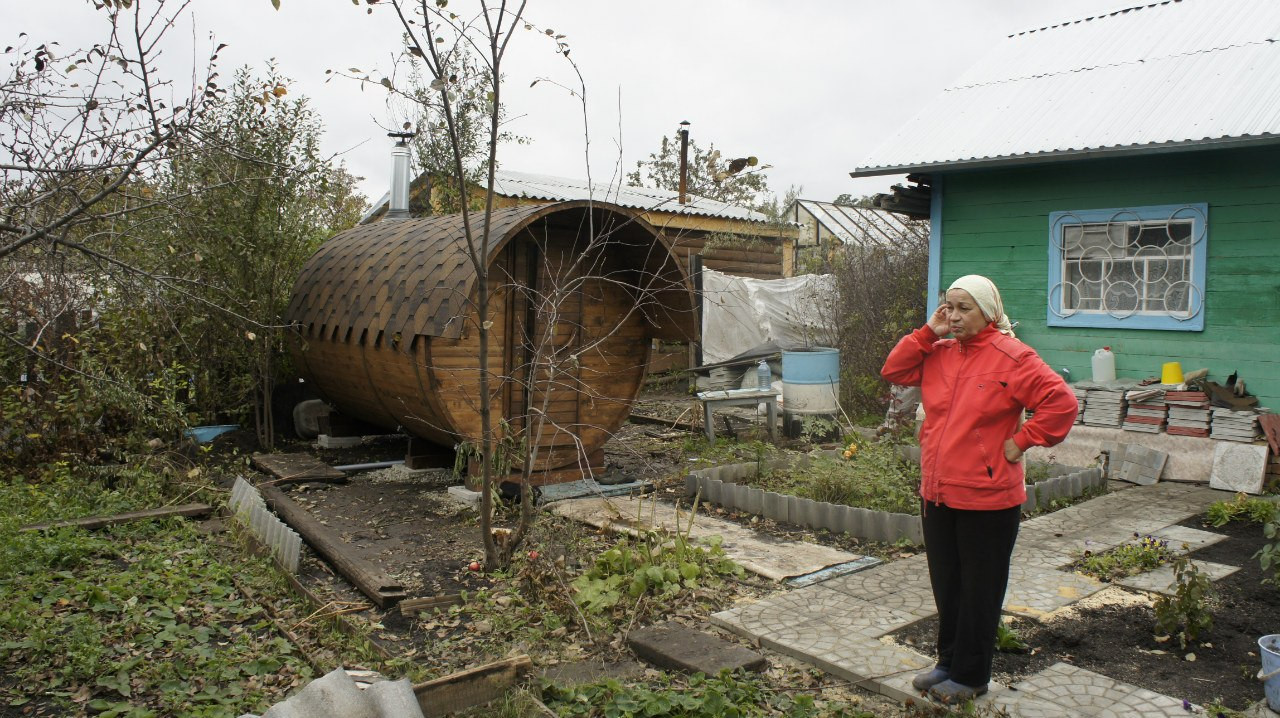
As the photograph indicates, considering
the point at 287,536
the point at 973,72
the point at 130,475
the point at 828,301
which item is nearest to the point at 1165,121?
the point at 973,72

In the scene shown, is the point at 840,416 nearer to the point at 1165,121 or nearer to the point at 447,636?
the point at 1165,121

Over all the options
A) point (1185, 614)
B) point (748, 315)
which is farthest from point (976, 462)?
Answer: point (748, 315)

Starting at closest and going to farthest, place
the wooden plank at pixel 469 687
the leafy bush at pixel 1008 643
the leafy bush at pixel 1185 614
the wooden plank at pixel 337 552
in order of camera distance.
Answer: the wooden plank at pixel 469 687 → the leafy bush at pixel 1008 643 → the leafy bush at pixel 1185 614 → the wooden plank at pixel 337 552

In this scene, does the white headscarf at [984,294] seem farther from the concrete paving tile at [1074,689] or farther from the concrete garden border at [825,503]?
the concrete garden border at [825,503]

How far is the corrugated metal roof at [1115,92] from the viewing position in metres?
8.27

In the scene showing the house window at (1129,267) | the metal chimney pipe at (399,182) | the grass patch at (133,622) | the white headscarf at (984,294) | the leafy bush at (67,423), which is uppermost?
the metal chimney pipe at (399,182)

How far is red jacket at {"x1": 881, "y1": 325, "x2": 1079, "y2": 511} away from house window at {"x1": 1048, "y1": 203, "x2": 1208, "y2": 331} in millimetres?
5906

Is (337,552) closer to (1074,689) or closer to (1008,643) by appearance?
(1008,643)

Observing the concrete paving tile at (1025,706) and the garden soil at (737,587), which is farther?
the garden soil at (737,587)

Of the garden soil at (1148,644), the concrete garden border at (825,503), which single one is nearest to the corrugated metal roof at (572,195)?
the concrete garden border at (825,503)

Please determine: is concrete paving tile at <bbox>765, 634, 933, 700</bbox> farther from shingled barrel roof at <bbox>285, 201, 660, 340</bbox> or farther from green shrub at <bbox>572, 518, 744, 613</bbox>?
shingled barrel roof at <bbox>285, 201, 660, 340</bbox>

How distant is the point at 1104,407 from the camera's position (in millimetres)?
8641

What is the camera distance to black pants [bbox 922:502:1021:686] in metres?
3.69

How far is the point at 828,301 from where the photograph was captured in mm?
13758
